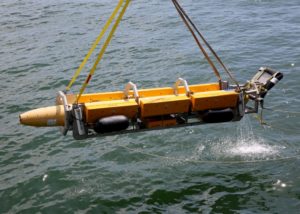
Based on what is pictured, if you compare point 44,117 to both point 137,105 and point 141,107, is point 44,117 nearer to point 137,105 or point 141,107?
point 137,105

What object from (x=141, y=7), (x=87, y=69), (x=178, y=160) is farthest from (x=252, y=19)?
(x=178, y=160)

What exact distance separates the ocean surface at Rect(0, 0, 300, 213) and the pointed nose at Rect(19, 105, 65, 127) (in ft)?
9.69

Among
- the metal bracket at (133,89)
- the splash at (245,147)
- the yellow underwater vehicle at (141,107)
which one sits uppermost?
the metal bracket at (133,89)

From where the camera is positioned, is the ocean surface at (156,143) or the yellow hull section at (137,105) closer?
the yellow hull section at (137,105)

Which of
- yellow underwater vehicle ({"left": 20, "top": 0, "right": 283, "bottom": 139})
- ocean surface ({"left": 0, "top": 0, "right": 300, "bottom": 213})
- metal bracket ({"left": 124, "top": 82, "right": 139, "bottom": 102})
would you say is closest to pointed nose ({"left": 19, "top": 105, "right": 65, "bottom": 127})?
yellow underwater vehicle ({"left": 20, "top": 0, "right": 283, "bottom": 139})

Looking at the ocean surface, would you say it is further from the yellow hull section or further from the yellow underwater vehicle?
the yellow hull section

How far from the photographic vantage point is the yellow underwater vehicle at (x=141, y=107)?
38.5 feet

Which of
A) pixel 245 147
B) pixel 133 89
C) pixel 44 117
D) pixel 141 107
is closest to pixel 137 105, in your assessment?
pixel 141 107

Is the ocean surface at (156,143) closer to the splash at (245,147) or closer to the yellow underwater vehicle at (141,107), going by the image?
the splash at (245,147)

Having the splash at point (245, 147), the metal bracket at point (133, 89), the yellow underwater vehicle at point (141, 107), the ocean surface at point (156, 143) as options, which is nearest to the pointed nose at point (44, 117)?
the yellow underwater vehicle at point (141, 107)

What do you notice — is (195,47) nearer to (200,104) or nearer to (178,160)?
(178,160)

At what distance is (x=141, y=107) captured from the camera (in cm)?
1214

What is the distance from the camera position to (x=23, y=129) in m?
18.7

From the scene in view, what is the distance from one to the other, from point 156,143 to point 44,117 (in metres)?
6.12
